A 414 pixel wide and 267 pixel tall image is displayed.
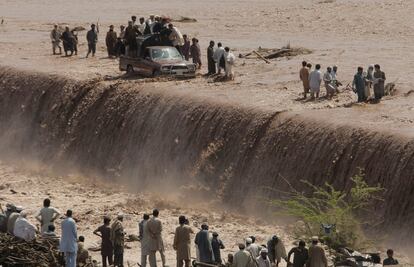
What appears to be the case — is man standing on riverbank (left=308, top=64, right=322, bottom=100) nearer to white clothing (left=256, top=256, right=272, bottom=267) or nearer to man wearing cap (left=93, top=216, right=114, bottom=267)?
man wearing cap (left=93, top=216, right=114, bottom=267)

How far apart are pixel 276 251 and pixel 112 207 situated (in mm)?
10228

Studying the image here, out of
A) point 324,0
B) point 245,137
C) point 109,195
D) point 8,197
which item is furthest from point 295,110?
point 324,0

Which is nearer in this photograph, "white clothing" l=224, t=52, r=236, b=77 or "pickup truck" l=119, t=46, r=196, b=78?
"white clothing" l=224, t=52, r=236, b=77

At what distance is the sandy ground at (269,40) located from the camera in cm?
3422

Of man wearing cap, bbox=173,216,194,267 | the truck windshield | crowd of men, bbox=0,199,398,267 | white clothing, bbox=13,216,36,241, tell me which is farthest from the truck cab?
white clothing, bbox=13,216,36,241

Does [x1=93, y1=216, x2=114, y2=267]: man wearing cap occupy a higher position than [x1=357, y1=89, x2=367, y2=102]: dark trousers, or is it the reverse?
[x1=357, y1=89, x2=367, y2=102]: dark trousers

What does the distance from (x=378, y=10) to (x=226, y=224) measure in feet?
101

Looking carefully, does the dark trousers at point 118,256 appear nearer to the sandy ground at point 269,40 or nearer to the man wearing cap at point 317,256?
the man wearing cap at point 317,256

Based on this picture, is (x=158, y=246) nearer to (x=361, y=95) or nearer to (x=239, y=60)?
(x=361, y=95)

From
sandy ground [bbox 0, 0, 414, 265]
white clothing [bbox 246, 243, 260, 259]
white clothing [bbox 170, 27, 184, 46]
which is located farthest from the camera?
white clothing [bbox 170, 27, 184, 46]

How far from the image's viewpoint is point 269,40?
49938 millimetres

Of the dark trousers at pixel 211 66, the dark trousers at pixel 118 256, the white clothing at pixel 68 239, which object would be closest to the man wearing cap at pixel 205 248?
the dark trousers at pixel 118 256

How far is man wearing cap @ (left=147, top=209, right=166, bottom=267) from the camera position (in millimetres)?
23750

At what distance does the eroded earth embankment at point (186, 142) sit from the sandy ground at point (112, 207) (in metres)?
0.99
